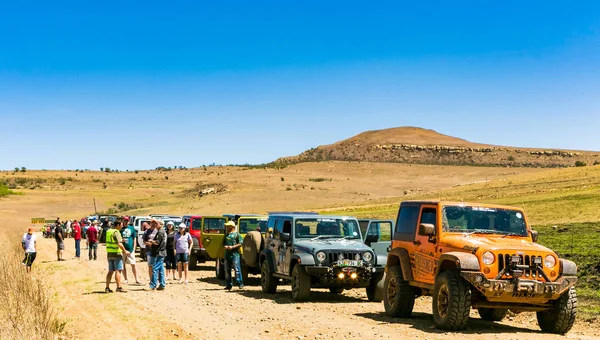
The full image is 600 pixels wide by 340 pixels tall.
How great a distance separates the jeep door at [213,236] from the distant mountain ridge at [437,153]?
4521 inches

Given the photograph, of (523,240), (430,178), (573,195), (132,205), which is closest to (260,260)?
(523,240)

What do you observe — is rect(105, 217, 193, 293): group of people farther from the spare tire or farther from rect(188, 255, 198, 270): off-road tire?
rect(188, 255, 198, 270): off-road tire

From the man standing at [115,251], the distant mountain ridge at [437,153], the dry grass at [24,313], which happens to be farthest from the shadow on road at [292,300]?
the distant mountain ridge at [437,153]

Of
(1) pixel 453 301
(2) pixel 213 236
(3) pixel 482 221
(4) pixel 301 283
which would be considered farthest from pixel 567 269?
(2) pixel 213 236

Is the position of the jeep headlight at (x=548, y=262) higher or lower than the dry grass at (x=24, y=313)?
higher

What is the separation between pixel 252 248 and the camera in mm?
19750

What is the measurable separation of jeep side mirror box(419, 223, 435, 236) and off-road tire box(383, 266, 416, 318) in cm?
153

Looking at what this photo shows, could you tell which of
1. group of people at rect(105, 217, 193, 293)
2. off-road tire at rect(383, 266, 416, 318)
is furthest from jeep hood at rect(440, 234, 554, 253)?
group of people at rect(105, 217, 193, 293)

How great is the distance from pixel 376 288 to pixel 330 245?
140cm

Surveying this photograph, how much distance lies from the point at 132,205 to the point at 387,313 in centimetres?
8859

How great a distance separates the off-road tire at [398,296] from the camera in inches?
558

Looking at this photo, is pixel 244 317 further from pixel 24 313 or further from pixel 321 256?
pixel 24 313

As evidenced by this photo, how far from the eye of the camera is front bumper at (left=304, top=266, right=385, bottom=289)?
55.2 ft

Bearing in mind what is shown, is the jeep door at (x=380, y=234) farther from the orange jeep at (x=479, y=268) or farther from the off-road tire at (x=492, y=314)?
the orange jeep at (x=479, y=268)
